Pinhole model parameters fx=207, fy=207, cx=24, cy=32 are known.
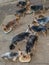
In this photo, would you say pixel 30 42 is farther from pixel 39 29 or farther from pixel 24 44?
pixel 39 29

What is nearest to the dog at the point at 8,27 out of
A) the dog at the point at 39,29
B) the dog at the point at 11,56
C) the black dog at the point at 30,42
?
the dog at the point at 39,29

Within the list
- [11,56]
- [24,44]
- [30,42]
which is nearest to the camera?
[11,56]

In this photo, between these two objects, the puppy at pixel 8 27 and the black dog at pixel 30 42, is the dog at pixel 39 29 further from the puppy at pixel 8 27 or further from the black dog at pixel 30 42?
the puppy at pixel 8 27

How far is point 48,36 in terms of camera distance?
111 inches

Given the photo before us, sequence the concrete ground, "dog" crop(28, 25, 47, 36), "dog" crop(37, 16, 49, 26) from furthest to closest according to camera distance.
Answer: "dog" crop(37, 16, 49, 26)
"dog" crop(28, 25, 47, 36)
the concrete ground

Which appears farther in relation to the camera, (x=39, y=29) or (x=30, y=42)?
(x=39, y=29)

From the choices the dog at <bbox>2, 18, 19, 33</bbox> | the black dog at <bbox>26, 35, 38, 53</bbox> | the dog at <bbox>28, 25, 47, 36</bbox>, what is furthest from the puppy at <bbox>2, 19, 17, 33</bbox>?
the black dog at <bbox>26, 35, 38, 53</bbox>

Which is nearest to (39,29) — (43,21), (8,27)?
(43,21)

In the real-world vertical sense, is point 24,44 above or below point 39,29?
below

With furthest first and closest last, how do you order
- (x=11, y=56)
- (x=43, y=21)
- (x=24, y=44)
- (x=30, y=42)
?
1. (x=43, y=21)
2. (x=24, y=44)
3. (x=30, y=42)
4. (x=11, y=56)

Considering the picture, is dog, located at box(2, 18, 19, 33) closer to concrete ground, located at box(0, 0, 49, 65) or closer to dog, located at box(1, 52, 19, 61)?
concrete ground, located at box(0, 0, 49, 65)

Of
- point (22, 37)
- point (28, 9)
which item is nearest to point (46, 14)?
point (28, 9)

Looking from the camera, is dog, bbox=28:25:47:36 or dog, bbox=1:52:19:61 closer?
dog, bbox=1:52:19:61

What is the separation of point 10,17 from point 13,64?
1.47 meters
